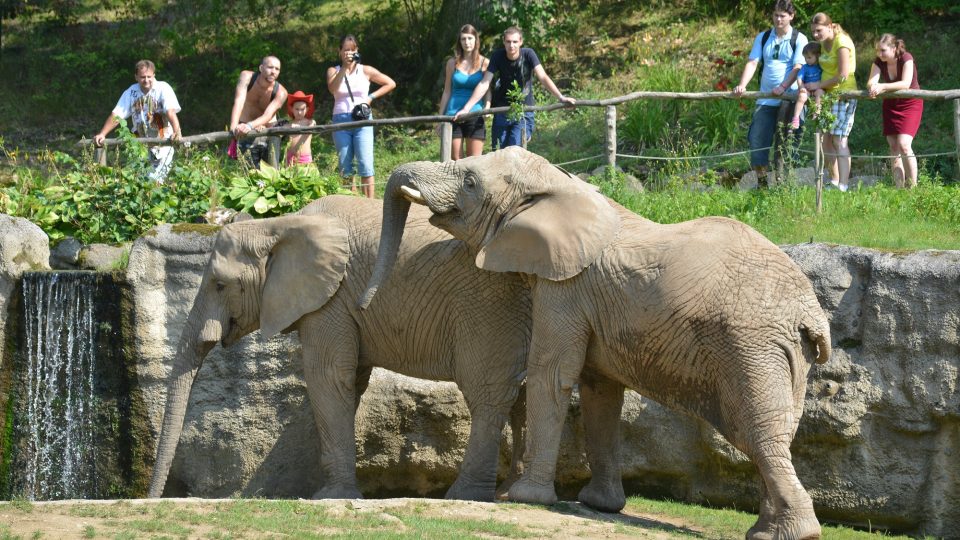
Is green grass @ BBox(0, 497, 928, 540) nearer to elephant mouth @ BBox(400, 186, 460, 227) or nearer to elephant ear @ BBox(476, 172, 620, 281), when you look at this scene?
elephant ear @ BBox(476, 172, 620, 281)

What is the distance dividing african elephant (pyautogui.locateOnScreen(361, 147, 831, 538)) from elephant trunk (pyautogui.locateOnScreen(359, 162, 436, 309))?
0.03ft

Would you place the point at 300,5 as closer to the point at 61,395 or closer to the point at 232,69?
the point at 232,69

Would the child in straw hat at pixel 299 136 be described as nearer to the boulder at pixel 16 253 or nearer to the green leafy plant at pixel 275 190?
the green leafy plant at pixel 275 190

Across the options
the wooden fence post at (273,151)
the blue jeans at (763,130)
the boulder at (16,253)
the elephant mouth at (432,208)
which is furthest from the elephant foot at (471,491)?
the blue jeans at (763,130)

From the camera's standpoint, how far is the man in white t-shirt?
50.6 ft

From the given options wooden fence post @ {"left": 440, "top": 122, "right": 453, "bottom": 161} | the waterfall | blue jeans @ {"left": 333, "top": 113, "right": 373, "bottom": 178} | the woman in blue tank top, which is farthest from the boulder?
the woman in blue tank top

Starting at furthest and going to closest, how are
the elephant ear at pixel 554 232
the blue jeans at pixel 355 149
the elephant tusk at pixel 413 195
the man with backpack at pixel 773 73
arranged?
the blue jeans at pixel 355 149
the man with backpack at pixel 773 73
the elephant tusk at pixel 413 195
the elephant ear at pixel 554 232

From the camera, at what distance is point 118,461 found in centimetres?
1298

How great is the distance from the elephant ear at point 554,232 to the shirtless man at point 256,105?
18.1 ft

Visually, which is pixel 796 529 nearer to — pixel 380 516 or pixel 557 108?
pixel 380 516

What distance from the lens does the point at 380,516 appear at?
9539 millimetres

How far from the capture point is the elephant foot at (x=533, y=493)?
10.2 metres

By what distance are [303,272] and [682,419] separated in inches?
125

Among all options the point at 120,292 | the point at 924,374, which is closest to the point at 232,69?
Answer: the point at 120,292
